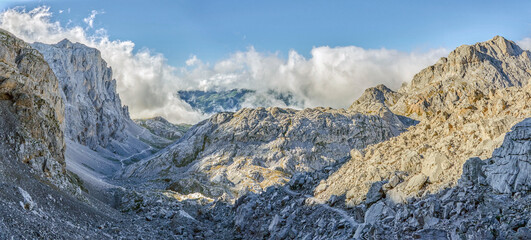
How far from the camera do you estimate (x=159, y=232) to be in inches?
1706

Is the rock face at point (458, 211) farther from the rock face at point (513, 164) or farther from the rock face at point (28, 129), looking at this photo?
the rock face at point (28, 129)

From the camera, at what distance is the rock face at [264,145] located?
138m

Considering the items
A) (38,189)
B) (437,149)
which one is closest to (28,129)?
(38,189)

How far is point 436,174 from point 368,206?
5.84m

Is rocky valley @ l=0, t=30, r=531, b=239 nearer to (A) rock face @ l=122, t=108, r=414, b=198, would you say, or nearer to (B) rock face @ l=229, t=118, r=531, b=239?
(B) rock face @ l=229, t=118, r=531, b=239

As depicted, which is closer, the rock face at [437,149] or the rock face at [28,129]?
the rock face at [437,149]

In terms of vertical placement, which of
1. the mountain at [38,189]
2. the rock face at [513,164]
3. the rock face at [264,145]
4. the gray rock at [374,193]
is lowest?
the mountain at [38,189]

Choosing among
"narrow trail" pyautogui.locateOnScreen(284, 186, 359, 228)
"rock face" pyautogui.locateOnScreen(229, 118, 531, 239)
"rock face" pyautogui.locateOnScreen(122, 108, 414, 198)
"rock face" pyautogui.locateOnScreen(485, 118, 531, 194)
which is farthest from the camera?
"rock face" pyautogui.locateOnScreen(122, 108, 414, 198)

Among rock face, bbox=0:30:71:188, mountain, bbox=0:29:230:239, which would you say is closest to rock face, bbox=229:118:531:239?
mountain, bbox=0:29:230:239

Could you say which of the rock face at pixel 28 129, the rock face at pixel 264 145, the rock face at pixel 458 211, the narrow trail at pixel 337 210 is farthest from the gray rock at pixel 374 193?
the rock face at pixel 264 145

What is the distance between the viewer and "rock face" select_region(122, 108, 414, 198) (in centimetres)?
13812

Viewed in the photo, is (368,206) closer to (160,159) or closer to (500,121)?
(500,121)

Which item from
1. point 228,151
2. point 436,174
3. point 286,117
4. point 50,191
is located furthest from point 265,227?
point 286,117

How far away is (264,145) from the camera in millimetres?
156125
